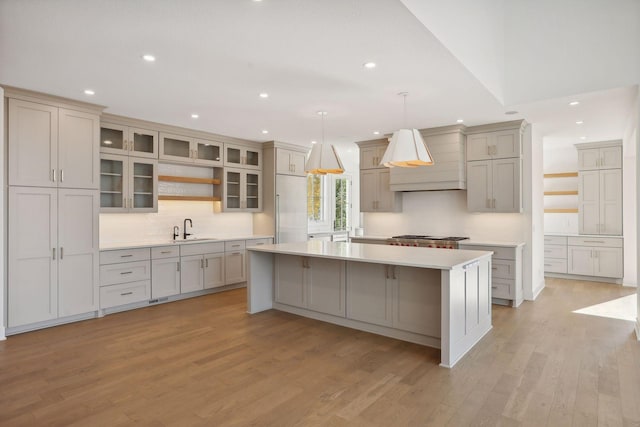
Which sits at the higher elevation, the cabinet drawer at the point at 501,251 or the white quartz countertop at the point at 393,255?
the white quartz countertop at the point at 393,255

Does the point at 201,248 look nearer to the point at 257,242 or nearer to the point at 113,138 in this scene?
the point at 257,242

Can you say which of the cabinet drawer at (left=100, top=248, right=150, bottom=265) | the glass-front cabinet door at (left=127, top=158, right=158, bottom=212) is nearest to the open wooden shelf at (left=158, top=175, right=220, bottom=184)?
the glass-front cabinet door at (left=127, top=158, right=158, bottom=212)

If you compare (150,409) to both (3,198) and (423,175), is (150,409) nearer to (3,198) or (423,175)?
(3,198)

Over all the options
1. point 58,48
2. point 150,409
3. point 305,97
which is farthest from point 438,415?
point 58,48

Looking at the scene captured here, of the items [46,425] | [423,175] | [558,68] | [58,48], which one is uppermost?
[558,68]

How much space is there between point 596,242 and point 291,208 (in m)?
5.41

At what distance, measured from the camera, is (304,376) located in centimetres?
295

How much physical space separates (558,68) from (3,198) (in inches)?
237

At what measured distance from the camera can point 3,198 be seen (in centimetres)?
383

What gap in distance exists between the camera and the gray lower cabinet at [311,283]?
423cm

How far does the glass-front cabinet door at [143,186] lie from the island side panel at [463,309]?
162 inches

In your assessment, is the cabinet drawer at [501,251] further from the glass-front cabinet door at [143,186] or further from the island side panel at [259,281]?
the glass-front cabinet door at [143,186]

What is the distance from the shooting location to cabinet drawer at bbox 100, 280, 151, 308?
4.66 m

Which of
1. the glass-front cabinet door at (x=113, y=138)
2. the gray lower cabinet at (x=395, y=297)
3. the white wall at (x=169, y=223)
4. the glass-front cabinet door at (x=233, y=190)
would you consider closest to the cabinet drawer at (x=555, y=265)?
the gray lower cabinet at (x=395, y=297)
